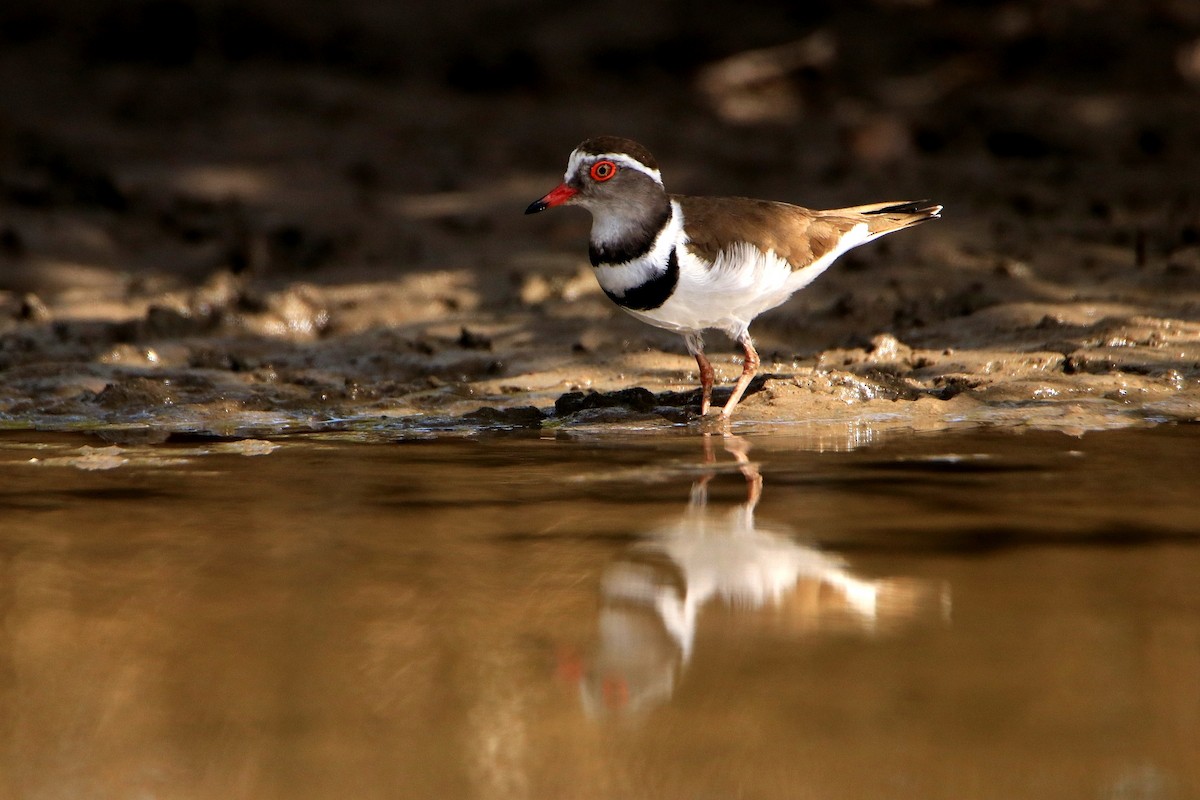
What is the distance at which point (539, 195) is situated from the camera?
950cm

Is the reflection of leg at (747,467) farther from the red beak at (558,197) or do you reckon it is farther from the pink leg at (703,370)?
the red beak at (558,197)

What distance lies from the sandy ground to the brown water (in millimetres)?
1410

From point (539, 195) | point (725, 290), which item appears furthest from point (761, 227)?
point (539, 195)

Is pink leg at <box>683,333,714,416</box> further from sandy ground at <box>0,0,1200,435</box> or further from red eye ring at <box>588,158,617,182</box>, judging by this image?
red eye ring at <box>588,158,617,182</box>

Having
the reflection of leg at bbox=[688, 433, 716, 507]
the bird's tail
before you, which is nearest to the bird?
the bird's tail

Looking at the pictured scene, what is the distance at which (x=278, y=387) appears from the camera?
664 cm

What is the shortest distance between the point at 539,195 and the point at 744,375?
3845mm

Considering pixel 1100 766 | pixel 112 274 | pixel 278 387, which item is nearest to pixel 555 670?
pixel 1100 766

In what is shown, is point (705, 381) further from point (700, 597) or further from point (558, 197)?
point (700, 597)

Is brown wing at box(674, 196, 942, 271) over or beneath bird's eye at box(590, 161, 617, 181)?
beneath

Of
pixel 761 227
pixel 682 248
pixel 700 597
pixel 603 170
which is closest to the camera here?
pixel 700 597

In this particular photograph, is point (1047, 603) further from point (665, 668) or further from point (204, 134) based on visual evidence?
point (204, 134)

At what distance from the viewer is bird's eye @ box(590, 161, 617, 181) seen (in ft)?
18.9

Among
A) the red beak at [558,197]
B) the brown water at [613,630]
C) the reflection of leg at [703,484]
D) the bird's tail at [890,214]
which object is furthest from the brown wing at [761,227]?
the brown water at [613,630]
